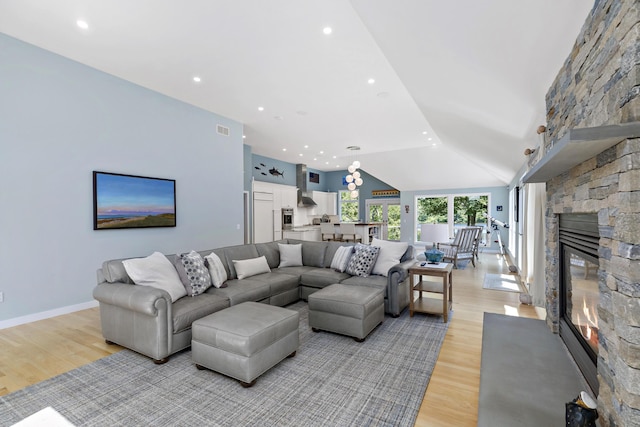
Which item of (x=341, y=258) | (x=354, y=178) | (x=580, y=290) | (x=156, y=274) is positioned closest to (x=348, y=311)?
(x=341, y=258)

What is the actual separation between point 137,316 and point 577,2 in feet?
12.2

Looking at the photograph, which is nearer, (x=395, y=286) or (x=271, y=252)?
(x=395, y=286)

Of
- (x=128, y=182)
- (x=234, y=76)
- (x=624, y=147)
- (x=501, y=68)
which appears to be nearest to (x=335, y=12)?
(x=501, y=68)

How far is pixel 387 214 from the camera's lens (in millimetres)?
12203

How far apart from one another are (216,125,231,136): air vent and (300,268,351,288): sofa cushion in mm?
3439

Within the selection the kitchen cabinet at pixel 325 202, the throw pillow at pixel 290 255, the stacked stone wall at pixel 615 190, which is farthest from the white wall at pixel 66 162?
the kitchen cabinet at pixel 325 202

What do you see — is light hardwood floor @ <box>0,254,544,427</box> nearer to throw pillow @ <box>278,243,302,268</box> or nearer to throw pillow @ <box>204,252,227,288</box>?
throw pillow @ <box>204,252,227,288</box>

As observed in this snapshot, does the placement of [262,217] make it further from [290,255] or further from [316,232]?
[290,255]

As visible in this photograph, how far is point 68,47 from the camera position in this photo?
3.61 metres

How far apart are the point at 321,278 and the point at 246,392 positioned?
205cm

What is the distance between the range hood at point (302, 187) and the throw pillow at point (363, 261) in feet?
21.4

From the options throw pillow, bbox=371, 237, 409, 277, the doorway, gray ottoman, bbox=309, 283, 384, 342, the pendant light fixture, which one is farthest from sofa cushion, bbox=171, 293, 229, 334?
the doorway

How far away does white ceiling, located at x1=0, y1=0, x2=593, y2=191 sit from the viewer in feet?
6.64

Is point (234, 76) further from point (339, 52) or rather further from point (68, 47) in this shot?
point (68, 47)
